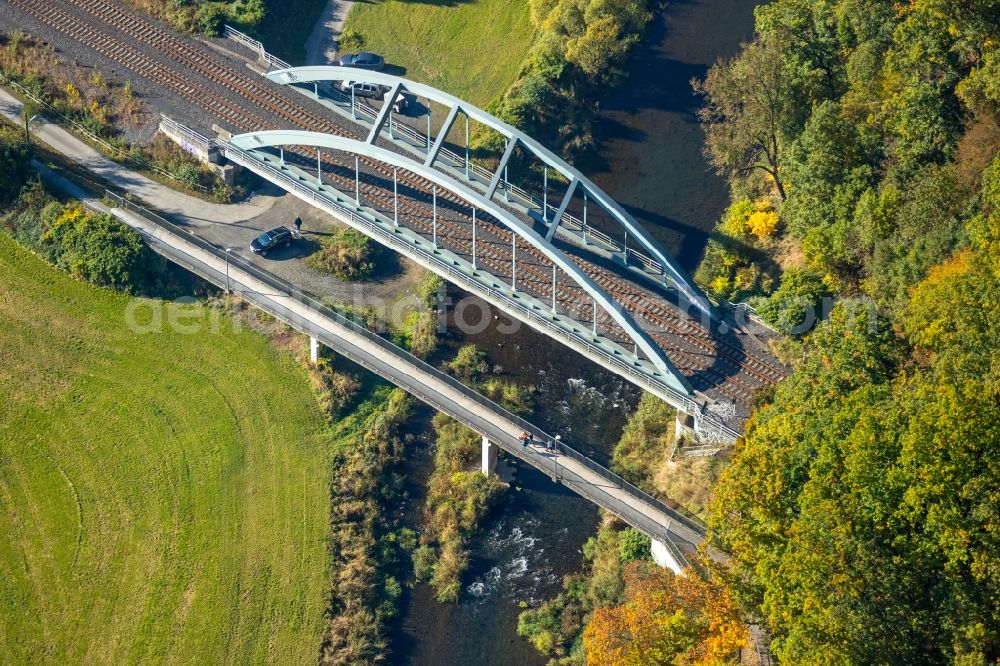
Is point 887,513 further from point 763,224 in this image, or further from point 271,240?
point 271,240

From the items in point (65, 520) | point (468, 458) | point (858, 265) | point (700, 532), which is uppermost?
point (858, 265)

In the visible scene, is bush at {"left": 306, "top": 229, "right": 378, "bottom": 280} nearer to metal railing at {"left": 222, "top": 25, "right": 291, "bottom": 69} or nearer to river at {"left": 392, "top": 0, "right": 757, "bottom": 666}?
river at {"left": 392, "top": 0, "right": 757, "bottom": 666}

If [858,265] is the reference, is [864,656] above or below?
below

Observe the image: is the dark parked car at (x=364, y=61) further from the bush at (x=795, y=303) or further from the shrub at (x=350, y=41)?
the bush at (x=795, y=303)

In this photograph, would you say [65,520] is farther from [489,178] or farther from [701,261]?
[701,261]

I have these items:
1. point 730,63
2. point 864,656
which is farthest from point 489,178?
point 864,656

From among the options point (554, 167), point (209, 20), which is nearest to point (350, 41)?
point (209, 20)

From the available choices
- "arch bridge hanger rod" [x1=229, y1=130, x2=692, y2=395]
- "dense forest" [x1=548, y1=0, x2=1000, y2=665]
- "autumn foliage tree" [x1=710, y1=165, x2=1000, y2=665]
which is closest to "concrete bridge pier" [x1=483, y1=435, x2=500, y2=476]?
"arch bridge hanger rod" [x1=229, y1=130, x2=692, y2=395]
